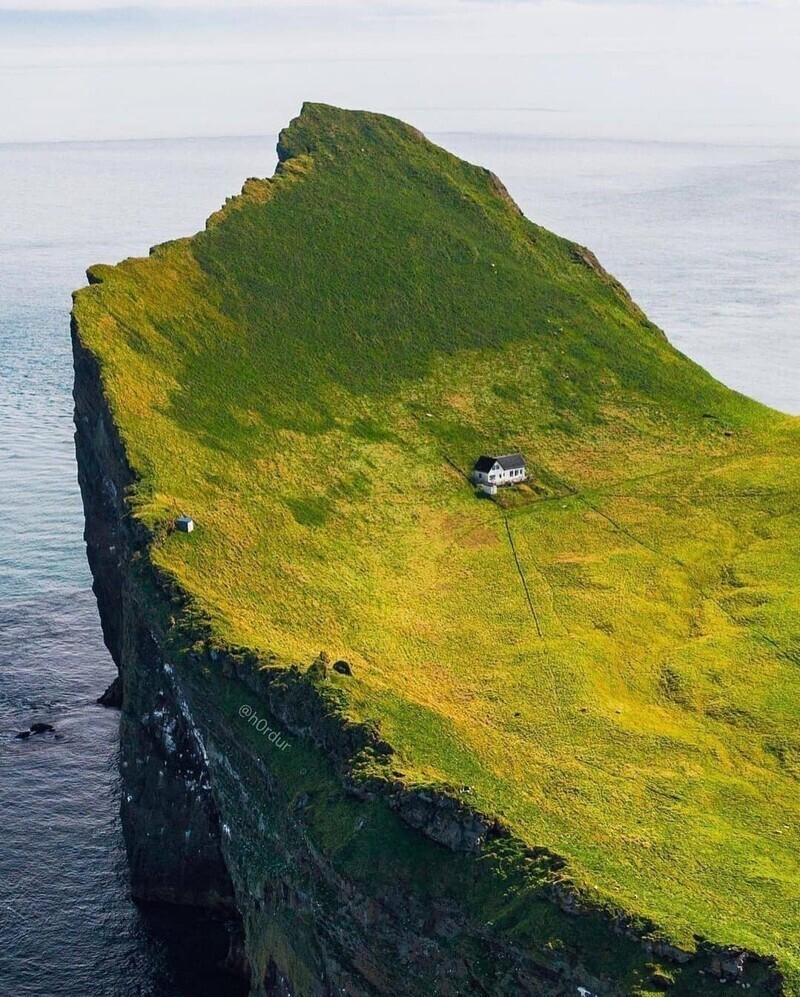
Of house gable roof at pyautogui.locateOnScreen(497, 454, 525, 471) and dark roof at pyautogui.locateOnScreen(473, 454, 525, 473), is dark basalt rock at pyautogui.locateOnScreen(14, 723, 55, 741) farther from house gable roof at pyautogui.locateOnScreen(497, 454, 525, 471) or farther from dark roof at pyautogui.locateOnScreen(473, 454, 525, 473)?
house gable roof at pyautogui.locateOnScreen(497, 454, 525, 471)

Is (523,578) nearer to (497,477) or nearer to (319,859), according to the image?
(497,477)

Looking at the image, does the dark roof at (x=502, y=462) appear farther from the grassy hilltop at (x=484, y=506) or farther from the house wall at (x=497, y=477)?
the grassy hilltop at (x=484, y=506)

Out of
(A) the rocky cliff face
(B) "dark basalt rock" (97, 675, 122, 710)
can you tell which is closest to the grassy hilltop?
(A) the rocky cliff face

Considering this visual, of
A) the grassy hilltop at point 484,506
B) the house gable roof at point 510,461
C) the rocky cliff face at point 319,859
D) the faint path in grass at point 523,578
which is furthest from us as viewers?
the house gable roof at point 510,461

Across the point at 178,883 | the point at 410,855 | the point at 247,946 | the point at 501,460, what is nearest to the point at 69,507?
the point at 501,460

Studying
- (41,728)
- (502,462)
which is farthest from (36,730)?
(502,462)

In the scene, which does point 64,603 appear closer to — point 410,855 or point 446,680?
point 446,680

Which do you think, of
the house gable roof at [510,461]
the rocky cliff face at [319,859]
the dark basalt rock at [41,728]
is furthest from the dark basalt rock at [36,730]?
the house gable roof at [510,461]
